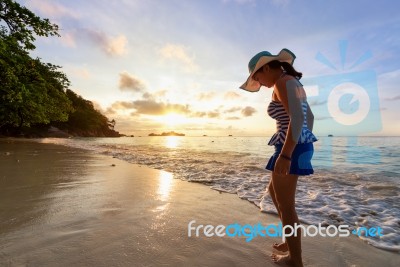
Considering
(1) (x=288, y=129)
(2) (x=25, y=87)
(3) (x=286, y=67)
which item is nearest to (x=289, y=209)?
(1) (x=288, y=129)

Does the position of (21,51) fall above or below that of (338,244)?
above

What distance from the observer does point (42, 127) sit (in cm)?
5925

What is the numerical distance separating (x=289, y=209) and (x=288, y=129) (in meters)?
0.81

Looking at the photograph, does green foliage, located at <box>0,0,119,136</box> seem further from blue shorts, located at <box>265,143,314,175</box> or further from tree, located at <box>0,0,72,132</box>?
blue shorts, located at <box>265,143,314,175</box>

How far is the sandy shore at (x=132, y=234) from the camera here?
225 cm

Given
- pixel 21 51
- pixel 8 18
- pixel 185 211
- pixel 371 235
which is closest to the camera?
pixel 371 235

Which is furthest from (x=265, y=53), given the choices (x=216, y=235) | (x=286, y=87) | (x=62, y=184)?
(x=62, y=184)

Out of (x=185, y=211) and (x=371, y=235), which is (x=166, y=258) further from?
(x=371, y=235)

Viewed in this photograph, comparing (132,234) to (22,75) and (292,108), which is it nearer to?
(292,108)

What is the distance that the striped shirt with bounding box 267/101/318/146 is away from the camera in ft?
7.48

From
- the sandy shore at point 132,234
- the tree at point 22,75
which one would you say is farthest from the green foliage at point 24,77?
the sandy shore at point 132,234

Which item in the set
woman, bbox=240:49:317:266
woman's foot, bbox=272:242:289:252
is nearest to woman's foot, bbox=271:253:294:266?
woman, bbox=240:49:317:266

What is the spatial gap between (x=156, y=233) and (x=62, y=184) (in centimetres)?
342

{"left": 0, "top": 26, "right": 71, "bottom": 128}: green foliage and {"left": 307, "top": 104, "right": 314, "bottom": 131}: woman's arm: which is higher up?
{"left": 0, "top": 26, "right": 71, "bottom": 128}: green foliage
